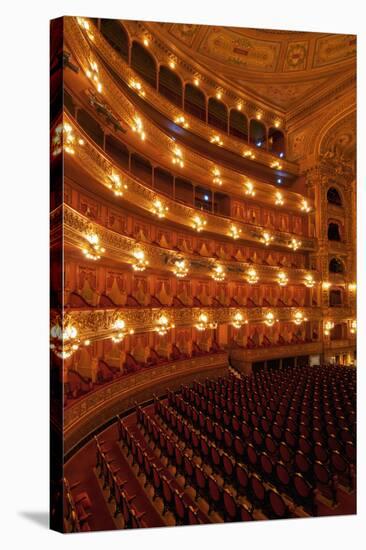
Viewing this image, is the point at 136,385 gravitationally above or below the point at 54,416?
below

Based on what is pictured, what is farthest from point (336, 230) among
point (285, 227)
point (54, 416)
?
point (54, 416)

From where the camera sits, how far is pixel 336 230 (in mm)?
7184

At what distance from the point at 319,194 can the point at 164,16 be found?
521 centimetres

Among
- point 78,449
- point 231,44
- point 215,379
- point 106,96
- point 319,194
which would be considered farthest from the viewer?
point 319,194

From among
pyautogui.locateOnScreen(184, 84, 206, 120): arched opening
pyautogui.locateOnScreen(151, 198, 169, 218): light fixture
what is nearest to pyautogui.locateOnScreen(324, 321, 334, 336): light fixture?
pyautogui.locateOnScreen(151, 198, 169, 218): light fixture

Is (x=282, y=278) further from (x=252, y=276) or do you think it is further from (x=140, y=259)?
(x=140, y=259)

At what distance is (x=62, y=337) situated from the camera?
4.13 meters

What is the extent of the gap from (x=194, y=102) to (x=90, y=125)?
99.6 inches

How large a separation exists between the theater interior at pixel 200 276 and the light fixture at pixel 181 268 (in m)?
0.06

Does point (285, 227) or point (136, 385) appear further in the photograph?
point (285, 227)

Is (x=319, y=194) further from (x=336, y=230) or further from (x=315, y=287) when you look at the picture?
(x=315, y=287)

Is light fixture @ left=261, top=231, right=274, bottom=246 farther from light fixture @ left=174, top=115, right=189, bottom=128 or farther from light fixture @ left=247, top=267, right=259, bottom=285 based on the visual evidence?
light fixture @ left=174, top=115, right=189, bottom=128

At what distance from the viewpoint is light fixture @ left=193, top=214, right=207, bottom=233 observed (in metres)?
8.80

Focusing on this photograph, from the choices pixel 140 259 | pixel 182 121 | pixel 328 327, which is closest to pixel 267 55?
pixel 182 121
